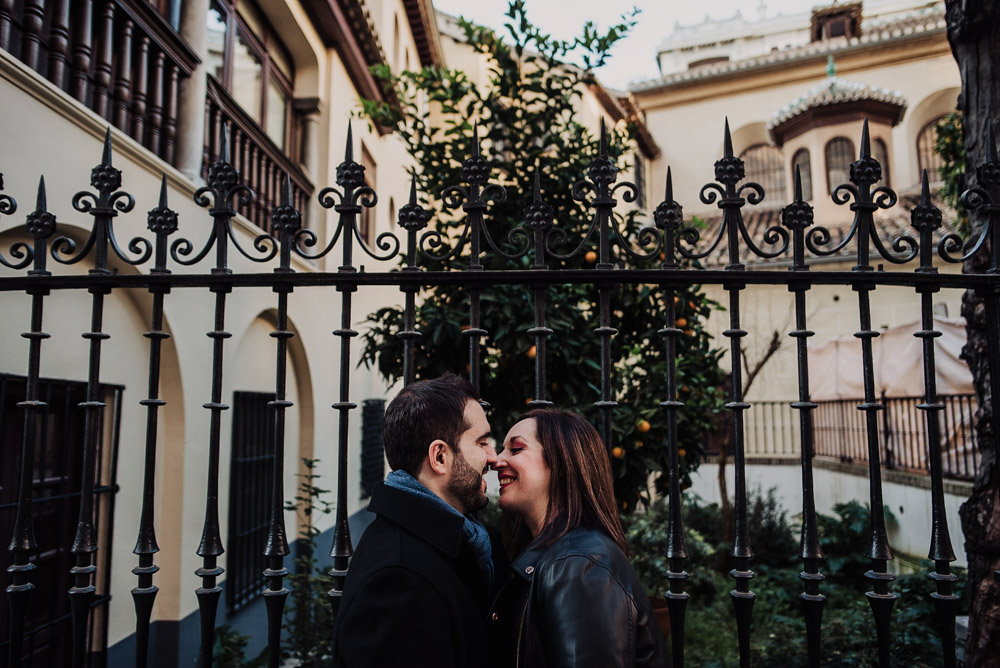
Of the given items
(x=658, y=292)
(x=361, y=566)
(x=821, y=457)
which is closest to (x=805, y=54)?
(x=821, y=457)

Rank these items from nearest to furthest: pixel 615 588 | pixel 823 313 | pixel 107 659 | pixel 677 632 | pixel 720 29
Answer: pixel 615 588, pixel 677 632, pixel 107 659, pixel 823 313, pixel 720 29

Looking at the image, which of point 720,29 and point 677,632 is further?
point 720,29

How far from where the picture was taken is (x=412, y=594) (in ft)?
5.81

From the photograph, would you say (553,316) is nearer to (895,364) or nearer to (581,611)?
(581,611)

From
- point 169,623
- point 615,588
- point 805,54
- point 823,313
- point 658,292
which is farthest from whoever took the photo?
point 805,54

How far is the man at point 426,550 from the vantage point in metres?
1.73

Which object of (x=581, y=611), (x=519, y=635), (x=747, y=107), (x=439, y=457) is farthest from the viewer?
(x=747, y=107)

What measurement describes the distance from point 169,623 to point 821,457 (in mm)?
13139

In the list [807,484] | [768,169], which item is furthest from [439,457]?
[768,169]

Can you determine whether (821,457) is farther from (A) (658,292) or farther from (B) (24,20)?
(B) (24,20)

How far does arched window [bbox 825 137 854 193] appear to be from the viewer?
58.3 ft

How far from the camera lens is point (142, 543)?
2395 millimetres

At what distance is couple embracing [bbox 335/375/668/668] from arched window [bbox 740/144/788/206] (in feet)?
68.2

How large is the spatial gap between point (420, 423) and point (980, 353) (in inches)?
102
